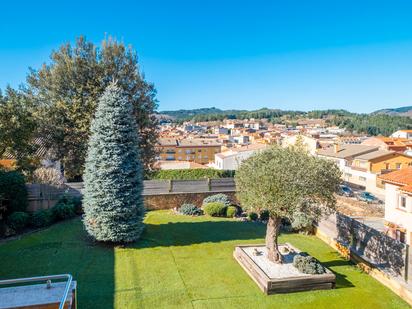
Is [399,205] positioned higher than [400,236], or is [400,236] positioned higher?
[399,205]

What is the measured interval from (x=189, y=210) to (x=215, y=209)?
1548 mm

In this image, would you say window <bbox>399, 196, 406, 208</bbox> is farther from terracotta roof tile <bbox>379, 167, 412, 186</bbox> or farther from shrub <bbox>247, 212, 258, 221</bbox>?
shrub <bbox>247, 212, 258, 221</bbox>

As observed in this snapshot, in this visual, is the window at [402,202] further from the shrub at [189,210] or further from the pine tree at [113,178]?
the pine tree at [113,178]

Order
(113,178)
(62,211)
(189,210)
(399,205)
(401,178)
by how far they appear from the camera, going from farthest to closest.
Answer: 1. (401,178)
2. (399,205)
3. (189,210)
4. (62,211)
5. (113,178)

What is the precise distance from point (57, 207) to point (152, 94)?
9.86 meters

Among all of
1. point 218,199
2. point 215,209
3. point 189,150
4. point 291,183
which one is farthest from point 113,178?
point 189,150

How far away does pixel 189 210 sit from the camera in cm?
1838

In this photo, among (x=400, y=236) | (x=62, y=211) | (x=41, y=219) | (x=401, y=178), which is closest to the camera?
(x=41, y=219)

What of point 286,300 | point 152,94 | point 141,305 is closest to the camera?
point 141,305

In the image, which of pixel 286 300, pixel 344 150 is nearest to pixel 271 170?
pixel 286 300

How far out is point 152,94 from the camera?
2170 centimetres

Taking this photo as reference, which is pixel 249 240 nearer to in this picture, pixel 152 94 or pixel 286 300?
pixel 286 300

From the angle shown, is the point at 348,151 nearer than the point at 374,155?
No

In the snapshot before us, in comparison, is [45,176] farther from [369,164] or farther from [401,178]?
[369,164]
